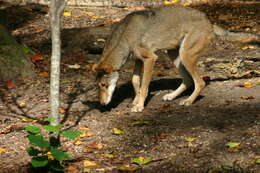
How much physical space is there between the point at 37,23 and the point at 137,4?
317 centimetres

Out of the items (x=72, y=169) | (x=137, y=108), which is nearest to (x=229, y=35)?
(x=137, y=108)

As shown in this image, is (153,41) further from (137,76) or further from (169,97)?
(169,97)

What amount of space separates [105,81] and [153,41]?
3.36 feet

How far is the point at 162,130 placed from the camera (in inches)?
293

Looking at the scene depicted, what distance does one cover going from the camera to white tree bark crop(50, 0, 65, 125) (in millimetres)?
6320

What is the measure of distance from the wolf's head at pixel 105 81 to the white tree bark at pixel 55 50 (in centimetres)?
220

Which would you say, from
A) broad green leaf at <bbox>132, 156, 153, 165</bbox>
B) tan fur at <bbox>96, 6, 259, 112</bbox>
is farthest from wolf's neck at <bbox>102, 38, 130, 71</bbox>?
broad green leaf at <bbox>132, 156, 153, 165</bbox>

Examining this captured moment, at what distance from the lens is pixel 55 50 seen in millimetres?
6488

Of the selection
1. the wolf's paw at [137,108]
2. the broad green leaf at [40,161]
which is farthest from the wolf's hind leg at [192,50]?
the broad green leaf at [40,161]

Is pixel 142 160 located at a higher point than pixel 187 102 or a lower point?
higher

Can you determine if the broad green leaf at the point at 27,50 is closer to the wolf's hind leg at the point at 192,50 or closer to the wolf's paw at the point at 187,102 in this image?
the wolf's hind leg at the point at 192,50

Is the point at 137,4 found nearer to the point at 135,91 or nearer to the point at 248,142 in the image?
the point at 135,91

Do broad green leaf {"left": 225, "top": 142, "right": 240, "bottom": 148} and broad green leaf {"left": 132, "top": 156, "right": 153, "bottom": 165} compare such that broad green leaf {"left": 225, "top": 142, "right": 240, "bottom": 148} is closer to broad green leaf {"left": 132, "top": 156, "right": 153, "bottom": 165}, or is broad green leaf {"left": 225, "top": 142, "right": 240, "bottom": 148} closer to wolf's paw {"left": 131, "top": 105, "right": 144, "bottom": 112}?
broad green leaf {"left": 132, "top": 156, "right": 153, "bottom": 165}

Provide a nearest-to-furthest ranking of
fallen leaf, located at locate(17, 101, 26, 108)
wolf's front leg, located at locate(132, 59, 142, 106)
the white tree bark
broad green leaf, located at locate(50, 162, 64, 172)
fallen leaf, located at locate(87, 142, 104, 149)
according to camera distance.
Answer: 1. broad green leaf, located at locate(50, 162, 64, 172)
2. the white tree bark
3. fallen leaf, located at locate(87, 142, 104, 149)
4. fallen leaf, located at locate(17, 101, 26, 108)
5. wolf's front leg, located at locate(132, 59, 142, 106)
